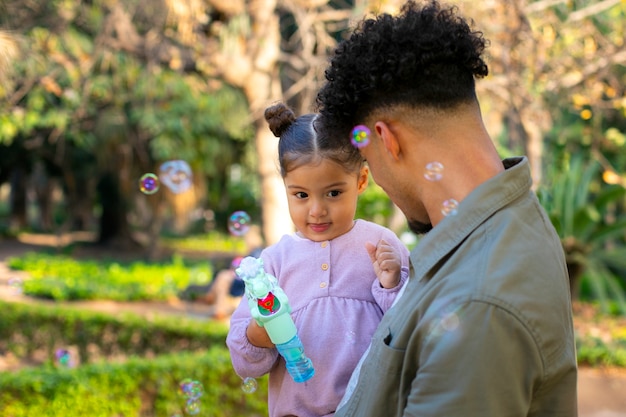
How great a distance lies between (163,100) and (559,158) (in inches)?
302

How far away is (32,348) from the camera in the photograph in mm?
8383

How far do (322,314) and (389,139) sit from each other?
69cm

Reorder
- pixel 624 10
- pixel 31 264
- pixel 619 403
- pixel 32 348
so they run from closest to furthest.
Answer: pixel 624 10
pixel 619 403
pixel 32 348
pixel 31 264

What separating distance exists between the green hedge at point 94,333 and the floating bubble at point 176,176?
12.7 feet

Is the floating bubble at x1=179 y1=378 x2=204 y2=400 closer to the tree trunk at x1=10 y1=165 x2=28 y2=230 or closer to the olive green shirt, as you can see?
the olive green shirt

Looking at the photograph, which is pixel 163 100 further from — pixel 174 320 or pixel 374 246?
pixel 374 246

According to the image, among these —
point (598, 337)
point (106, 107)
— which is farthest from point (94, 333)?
point (106, 107)

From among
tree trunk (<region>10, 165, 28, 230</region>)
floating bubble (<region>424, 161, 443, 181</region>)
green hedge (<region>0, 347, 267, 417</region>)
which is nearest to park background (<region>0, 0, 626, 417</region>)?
green hedge (<region>0, 347, 267, 417</region>)

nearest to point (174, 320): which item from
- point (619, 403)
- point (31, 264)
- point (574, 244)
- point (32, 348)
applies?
point (32, 348)

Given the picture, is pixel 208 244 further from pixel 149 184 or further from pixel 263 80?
pixel 149 184

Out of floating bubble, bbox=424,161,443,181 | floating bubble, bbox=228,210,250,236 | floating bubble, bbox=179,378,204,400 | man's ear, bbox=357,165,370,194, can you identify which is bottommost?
floating bubble, bbox=179,378,204,400

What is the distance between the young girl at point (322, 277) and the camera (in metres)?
2.01

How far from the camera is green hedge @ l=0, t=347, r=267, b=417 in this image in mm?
4629

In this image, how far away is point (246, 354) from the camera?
6.63 feet
